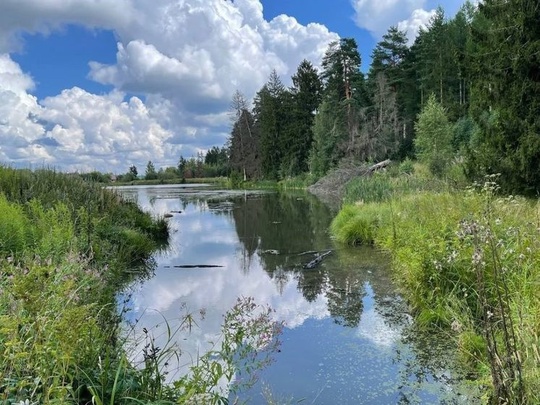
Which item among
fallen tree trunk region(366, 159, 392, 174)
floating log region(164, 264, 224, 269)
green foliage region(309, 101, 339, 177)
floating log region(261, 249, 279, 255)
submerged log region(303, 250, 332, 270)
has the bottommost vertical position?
floating log region(164, 264, 224, 269)

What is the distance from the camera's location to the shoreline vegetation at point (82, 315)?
7.97 feet

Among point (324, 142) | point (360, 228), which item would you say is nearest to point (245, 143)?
point (324, 142)

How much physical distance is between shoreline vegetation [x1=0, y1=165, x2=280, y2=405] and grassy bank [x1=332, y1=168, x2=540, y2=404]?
164 cm

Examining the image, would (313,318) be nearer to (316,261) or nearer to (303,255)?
(316,261)

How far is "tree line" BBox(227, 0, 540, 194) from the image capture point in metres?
10.3

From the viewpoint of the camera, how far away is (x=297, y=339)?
5238 mm

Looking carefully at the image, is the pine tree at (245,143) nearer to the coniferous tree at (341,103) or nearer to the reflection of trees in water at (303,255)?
the coniferous tree at (341,103)

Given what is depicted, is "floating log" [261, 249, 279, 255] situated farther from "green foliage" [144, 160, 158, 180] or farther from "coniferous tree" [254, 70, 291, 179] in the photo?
"green foliage" [144, 160, 158, 180]

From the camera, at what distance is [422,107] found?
131 feet

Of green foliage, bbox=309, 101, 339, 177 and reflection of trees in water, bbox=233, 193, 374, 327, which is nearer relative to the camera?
reflection of trees in water, bbox=233, 193, 374, 327

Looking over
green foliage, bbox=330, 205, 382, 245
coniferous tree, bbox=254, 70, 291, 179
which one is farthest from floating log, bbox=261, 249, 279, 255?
coniferous tree, bbox=254, 70, 291, 179

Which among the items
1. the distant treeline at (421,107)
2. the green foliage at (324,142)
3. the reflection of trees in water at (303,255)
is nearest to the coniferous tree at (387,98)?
the distant treeline at (421,107)

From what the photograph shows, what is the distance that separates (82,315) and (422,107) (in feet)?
134

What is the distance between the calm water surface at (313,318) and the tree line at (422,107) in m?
4.46
